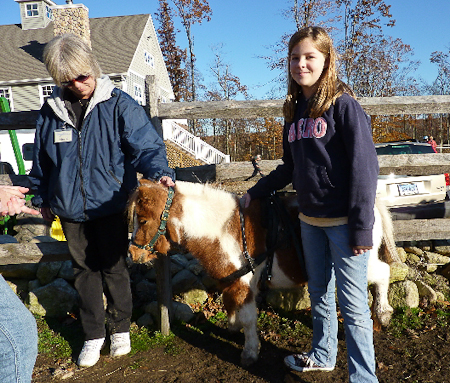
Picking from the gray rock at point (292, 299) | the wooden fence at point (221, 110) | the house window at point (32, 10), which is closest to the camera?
the wooden fence at point (221, 110)

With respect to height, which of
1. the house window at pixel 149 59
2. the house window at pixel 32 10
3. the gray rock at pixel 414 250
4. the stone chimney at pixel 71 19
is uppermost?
the house window at pixel 32 10

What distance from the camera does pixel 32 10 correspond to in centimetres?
2342

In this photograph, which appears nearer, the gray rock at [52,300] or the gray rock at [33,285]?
the gray rock at [52,300]

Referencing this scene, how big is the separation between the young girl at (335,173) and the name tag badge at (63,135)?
1713 mm

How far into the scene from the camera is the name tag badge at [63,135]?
277cm

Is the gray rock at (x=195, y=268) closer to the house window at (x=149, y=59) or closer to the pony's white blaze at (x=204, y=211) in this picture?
the pony's white blaze at (x=204, y=211)

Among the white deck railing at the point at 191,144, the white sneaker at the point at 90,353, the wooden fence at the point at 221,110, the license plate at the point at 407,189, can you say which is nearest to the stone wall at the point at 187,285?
the wooden fence at the point at 221,110

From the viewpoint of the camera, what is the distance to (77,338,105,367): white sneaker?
3152 mm

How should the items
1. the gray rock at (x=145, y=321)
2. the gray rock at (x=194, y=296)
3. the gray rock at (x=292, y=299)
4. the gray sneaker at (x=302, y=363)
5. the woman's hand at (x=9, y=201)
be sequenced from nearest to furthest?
the woman's hand at (x=9, y=201)
the gray sneaker at (x=302, y=363)
the gray rock at (x=145, y=321)
the gray rock at (x=292, y=299)
the gray rock at (x=194, y=296)

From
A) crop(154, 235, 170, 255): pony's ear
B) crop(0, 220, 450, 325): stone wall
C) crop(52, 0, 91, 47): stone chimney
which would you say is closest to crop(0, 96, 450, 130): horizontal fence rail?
crop(154, 235, 170, 255): pony's ear

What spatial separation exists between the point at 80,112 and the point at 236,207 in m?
1.54

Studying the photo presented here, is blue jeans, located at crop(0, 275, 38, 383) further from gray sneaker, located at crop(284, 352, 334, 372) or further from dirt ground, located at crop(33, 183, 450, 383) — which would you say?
gray sneaker, located at crop(284, 352, 334, 372)

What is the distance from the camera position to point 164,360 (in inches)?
127

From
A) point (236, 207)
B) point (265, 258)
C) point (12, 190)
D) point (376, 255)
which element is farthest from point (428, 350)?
point (12, 190)
